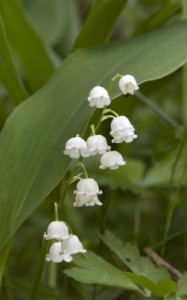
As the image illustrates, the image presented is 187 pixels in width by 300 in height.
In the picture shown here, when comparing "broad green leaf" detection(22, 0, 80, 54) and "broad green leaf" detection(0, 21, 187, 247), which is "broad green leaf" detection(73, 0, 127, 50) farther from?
"broad green leaf" detection(22, 0, 80, 54)

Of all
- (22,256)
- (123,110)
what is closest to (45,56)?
(123,110)

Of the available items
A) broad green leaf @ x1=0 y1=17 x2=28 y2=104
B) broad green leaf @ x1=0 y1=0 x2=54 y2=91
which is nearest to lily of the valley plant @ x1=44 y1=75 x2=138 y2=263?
broad green leaf @ x1=0 y1=17 x2=28 y2=104

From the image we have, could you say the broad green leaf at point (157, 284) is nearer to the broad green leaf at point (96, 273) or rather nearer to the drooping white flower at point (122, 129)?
the broad green leaf at point (96, 273)

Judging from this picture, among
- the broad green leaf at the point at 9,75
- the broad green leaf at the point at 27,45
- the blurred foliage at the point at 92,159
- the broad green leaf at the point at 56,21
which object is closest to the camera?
the blurred foliage at the point at 92,159

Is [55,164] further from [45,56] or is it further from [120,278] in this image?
[45,56]

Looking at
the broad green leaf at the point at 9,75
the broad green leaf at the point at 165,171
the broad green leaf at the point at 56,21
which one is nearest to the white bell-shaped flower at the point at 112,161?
the broad green leaf at the point at 9,75
